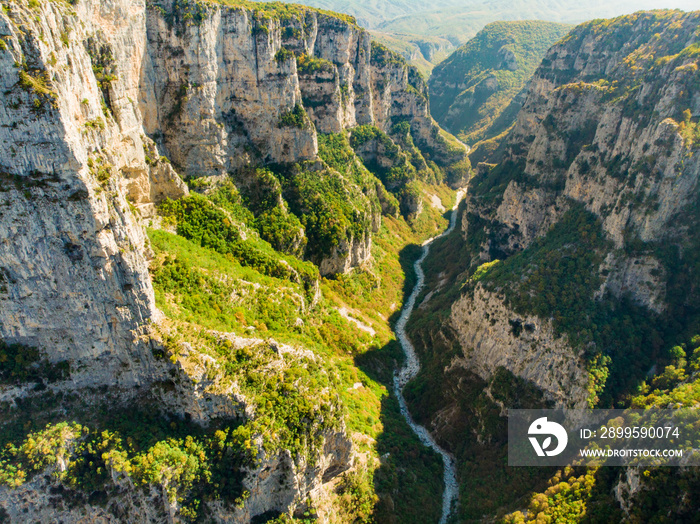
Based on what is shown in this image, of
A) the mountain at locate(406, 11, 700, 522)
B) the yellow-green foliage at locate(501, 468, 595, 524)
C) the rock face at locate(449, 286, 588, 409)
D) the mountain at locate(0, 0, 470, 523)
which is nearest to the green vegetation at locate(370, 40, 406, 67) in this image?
the mountain at locate(0, 0, 470, 523)

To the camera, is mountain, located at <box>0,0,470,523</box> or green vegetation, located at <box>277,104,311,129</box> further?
green vegetation, located at <box>277,104,311,129</box>

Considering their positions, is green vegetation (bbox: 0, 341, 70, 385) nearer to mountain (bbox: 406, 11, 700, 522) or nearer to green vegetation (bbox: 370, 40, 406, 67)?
mountain (bbox: 406, 11, 700, 522)

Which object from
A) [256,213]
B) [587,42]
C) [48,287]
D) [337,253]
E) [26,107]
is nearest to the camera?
[26,107]

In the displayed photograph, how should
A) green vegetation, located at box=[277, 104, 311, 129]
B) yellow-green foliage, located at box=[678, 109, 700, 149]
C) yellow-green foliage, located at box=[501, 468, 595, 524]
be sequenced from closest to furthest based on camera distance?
yellow-green foliage, located at box=[501, 468, 595, 524]
yellow-green foliage, located at box=[678, 109, 700, 149]
green vegetation, located at box=[277, 104, 311, 129]

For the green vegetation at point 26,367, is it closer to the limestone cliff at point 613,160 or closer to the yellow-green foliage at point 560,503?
the yellow-green foliage at point 560,503

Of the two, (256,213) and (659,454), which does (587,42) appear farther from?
(659,454)

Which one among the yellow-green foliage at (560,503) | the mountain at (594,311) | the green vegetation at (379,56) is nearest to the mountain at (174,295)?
the mountain at (594,311)

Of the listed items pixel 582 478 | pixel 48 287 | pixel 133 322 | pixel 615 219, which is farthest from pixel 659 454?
pixel 48 287

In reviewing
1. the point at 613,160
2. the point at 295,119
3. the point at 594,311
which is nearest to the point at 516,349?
the point at 594,311
